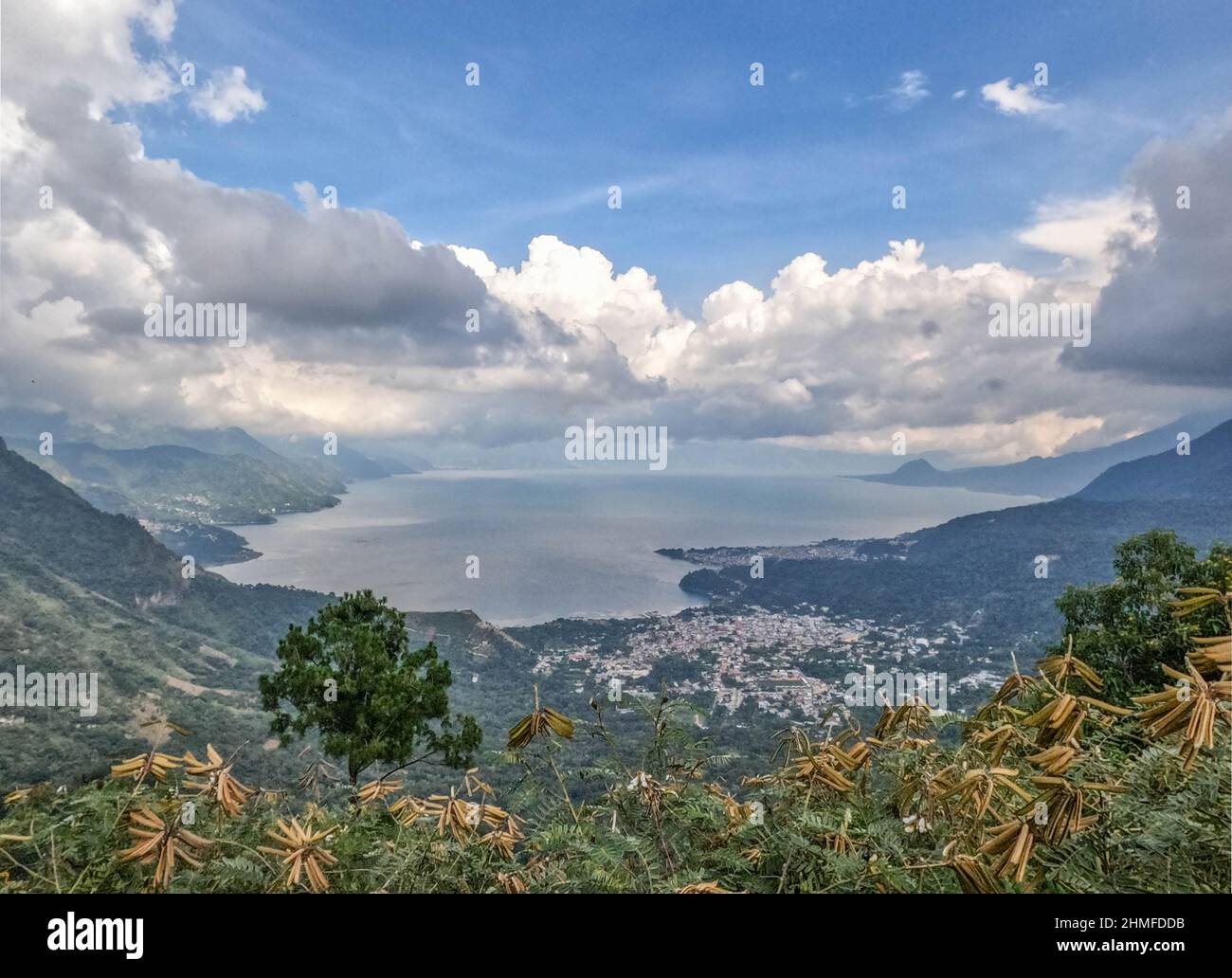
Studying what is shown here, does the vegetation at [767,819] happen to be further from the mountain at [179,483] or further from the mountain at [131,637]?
the mountain at [179,483]

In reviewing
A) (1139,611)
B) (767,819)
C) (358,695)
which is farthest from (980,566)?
(767,819)

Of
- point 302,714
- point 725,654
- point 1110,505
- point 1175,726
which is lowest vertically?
point 725,654

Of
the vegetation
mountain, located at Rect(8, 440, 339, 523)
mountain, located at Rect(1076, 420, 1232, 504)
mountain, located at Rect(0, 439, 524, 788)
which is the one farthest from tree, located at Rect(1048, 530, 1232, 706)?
mountain, located at Rect(8, 440, 339, 523)

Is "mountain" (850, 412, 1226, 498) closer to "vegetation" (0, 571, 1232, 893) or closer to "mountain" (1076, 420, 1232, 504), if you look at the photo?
"mountain" (1076, 420, 1232, 504)

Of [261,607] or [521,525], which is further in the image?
[521,525]

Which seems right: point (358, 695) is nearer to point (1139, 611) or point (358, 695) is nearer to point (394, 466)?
point (1139, 611)

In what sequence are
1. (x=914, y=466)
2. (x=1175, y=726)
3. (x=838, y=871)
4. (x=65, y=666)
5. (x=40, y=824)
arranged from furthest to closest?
(x=914, y=466) → (x=65, y=666) → (x=40, y=824) → (x=838, y=871) → (x=1175, y=726)
